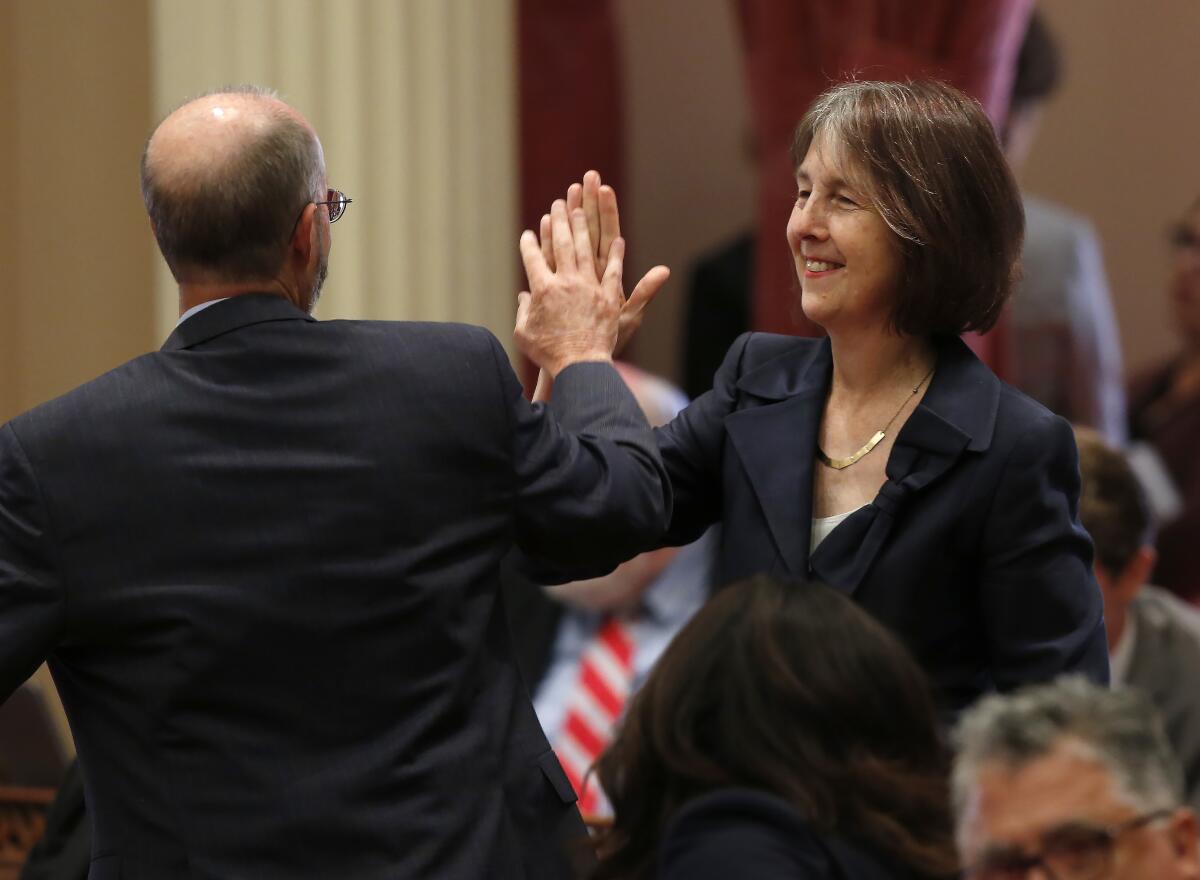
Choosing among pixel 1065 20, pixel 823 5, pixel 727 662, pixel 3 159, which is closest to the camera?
pixel 727 662

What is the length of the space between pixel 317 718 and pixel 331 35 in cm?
224

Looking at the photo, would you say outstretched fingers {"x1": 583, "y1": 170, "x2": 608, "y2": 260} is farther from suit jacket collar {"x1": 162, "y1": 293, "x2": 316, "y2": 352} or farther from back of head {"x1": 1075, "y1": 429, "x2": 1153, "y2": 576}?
back of head {"x1": 1075, "y1": 429, "x2": 1153, "y2": 576}

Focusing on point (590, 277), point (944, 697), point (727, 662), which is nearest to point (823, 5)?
point (590, 277)

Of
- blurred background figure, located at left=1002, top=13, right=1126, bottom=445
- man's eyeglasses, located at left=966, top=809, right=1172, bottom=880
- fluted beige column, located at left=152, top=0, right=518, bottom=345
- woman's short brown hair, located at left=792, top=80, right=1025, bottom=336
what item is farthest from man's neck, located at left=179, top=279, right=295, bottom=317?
blurred background figure, located at left=1002, top=13, right=1126, bottom=445

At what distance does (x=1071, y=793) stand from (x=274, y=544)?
2.71 ft

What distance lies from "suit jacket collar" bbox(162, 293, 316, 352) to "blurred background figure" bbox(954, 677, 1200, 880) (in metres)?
0.83

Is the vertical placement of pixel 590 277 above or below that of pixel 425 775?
above

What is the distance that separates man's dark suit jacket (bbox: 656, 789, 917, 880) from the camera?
158 centimetres

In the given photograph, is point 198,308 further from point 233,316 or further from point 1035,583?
point 1035,583

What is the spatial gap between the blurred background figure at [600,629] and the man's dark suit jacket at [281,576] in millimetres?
1972

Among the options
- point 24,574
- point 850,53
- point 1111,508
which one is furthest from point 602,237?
point 850,53

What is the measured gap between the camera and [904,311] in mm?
2125

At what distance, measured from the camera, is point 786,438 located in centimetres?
219

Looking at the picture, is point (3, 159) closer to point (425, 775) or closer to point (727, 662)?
point (425, 775)
